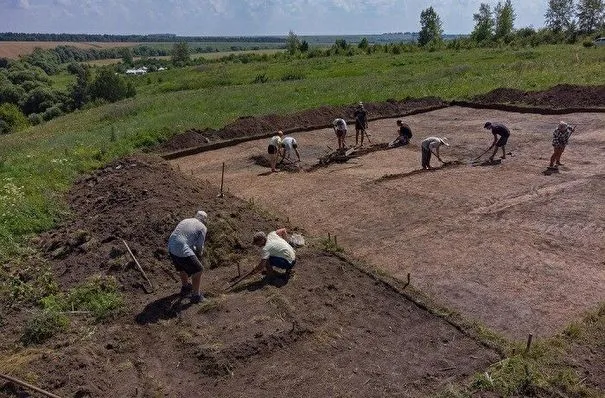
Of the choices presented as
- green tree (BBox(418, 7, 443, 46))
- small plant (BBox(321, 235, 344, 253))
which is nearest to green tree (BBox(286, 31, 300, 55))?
green tree (BBox(418, 7, 443, 46))

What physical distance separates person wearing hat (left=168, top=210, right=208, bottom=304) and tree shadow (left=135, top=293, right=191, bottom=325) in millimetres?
231

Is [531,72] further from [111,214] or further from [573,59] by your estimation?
[111,214]

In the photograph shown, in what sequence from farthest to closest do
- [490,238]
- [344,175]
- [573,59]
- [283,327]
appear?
1. [573,59]
2. [344,175]
3. [490,238]
4. [283,327]

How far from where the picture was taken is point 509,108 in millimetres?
20734

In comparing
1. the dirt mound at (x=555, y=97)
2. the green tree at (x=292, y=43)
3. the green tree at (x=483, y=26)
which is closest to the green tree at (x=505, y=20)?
the green tree at (x=483, y=26)

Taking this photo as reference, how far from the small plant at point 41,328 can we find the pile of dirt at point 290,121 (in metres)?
11.0

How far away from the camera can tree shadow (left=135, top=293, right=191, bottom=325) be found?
774 centimetres

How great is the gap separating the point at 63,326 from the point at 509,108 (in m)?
18.5

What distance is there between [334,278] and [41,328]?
4405 mm

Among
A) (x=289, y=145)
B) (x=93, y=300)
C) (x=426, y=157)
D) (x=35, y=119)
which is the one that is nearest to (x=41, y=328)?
(x=93, y=300)

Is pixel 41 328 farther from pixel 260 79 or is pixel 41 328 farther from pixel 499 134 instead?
pixel 260 79

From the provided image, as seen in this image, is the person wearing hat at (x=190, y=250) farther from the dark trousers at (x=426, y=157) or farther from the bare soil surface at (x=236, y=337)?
the dark trousers at (x=426, y=157)

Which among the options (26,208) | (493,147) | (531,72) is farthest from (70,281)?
(531,72)

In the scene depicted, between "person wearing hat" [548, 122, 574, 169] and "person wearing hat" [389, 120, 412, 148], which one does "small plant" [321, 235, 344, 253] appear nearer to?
"person wearing hat" [548, 122, 574, 169]
